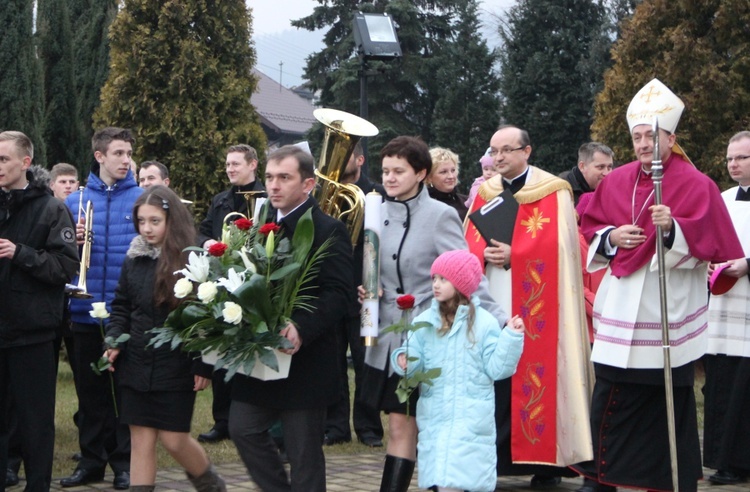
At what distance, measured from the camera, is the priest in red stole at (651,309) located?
6395mm

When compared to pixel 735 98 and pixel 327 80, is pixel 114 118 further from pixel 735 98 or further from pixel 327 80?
pixel 327 80

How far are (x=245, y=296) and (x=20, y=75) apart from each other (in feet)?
48.1

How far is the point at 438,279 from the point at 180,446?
5.48ft

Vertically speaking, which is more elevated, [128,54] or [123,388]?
[128,54]

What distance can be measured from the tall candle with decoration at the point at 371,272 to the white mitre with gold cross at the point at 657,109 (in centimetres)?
164

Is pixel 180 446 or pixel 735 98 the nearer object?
pixel 180 446

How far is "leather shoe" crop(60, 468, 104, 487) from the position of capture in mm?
7281

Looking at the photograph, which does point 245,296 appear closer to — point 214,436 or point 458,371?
point 458,371

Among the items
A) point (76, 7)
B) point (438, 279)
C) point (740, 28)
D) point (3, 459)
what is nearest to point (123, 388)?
point (3, 459)

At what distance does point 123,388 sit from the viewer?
621 centimetres

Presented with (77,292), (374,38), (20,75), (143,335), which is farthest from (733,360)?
(20,75)

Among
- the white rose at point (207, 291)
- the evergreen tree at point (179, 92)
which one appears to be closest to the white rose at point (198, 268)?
the white rose at point (207, 291)

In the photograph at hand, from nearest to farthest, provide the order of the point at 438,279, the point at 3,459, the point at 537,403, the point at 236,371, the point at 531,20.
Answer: the point at 236,371
the point at 438,279
the point at 3,459
the point at 537,403
the point at 531,20

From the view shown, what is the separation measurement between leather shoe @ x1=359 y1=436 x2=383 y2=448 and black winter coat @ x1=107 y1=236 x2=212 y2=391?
10.1 ft
